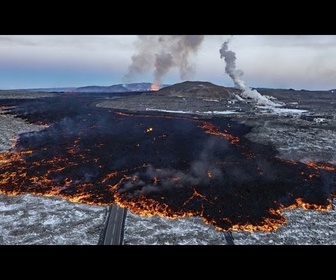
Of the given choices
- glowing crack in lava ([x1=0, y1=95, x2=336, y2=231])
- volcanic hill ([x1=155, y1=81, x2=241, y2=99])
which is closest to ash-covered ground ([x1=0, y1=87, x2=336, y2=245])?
glowing crack in lava ([x1=0, y1=95, x2=336, y2=231])

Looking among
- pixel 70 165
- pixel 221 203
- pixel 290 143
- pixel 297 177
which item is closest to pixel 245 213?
pixel 221 203

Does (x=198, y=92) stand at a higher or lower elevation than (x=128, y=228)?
higher

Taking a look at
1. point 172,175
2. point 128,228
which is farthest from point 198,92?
point 128,228

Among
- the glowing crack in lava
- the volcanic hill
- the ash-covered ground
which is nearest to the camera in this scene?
the ash-covered ground

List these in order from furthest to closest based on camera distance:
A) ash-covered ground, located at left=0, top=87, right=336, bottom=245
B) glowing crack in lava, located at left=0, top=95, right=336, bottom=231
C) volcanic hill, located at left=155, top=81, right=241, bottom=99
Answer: volcanic hill, located at left=155, top=81, right=241, bottom=99 → glowing crack in lava, located at left=0, top=95, right=336, bottom=231 → ash-covered ground, located at left=0, top=87, right=336, bottom=245

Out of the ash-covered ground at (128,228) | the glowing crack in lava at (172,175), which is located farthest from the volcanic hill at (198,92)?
the ash-covered ground at (128,228)

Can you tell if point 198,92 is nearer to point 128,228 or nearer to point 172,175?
point 172,175

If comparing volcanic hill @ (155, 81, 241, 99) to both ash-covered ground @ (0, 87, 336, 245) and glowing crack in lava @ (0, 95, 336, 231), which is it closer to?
glowing crack in lava @ (0, 95, 336, 231)

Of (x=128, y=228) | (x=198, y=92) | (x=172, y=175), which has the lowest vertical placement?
(x=128, y=228)

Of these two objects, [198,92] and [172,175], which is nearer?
[172,175]

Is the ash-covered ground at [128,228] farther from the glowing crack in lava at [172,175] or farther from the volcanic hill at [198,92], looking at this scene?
the volcanic hill at [198,92]
